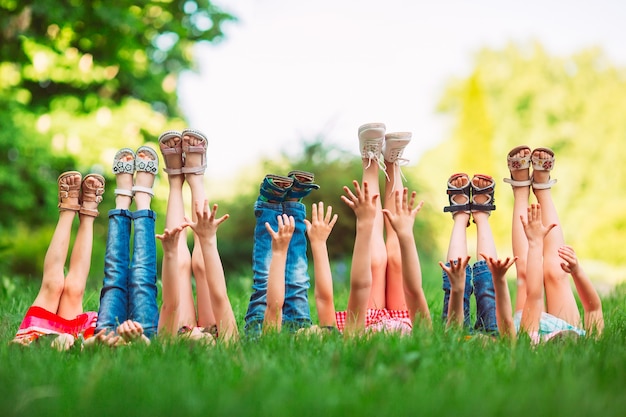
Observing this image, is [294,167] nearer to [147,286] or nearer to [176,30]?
[176,30]

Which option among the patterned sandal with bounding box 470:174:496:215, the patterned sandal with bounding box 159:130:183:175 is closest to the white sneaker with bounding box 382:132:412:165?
the patterned sandal with bounding box 470:174:496:215

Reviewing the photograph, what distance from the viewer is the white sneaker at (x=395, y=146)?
156 inches

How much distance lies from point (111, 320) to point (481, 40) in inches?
1342

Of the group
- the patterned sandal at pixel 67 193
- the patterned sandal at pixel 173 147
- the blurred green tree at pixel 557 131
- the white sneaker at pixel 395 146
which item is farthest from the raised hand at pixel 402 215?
the blurred green tree at pixel 557 131

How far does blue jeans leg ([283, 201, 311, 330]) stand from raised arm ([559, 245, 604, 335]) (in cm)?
141

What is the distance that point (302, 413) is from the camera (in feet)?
6.45

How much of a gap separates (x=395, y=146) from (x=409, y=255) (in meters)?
1.02

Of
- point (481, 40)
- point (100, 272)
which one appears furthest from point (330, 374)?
point (481, 40)

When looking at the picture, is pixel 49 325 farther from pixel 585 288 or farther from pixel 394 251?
pixel 585 288

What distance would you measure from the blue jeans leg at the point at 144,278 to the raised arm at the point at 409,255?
50.9 inches

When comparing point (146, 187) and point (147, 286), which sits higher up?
point (146, 187)

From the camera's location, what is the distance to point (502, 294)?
3.09m

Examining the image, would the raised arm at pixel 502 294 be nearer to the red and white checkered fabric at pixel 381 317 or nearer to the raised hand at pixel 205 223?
the red and white checkered fabric at pixel 381 317

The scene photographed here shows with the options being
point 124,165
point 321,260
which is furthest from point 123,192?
point 321,260
